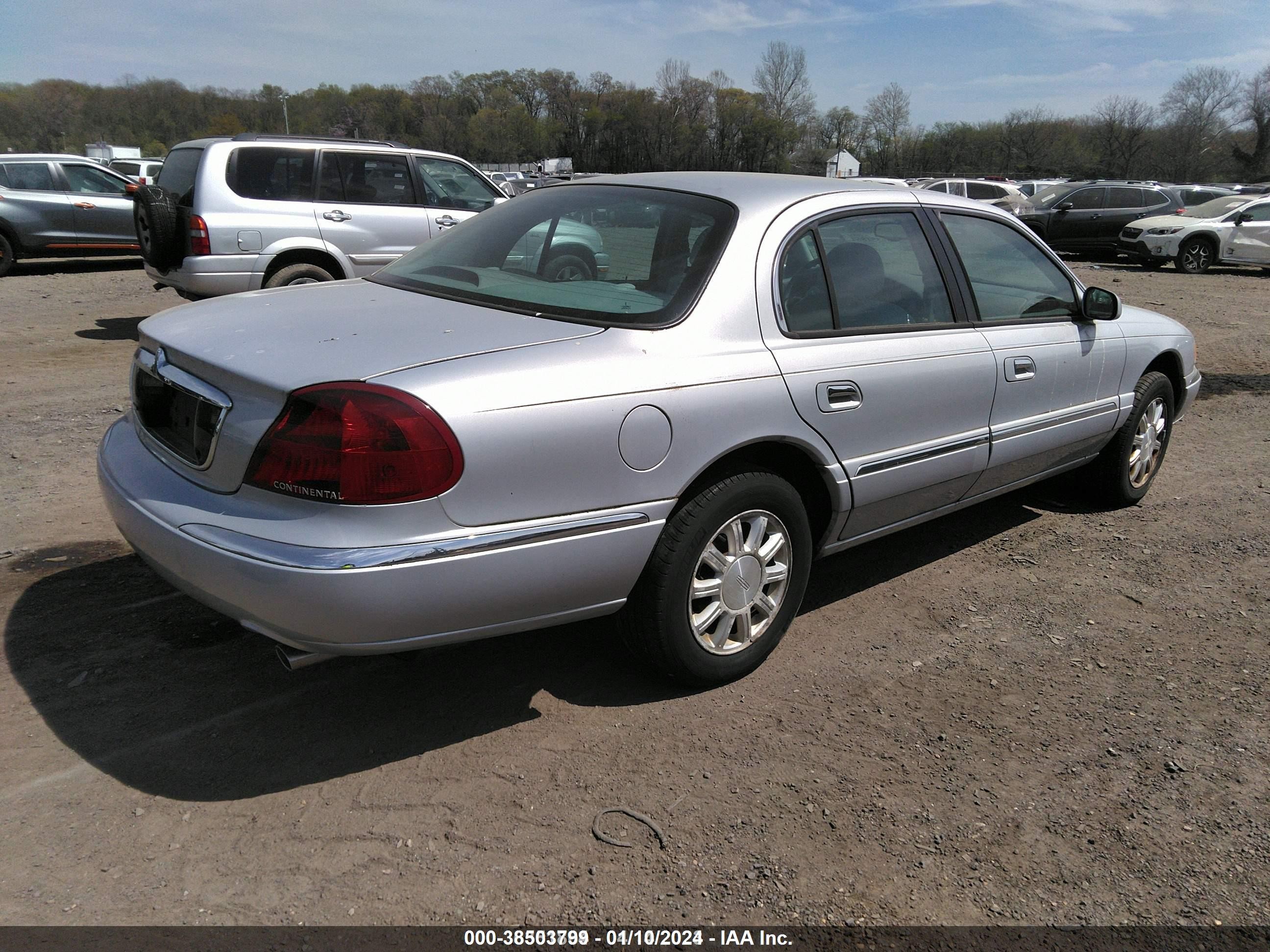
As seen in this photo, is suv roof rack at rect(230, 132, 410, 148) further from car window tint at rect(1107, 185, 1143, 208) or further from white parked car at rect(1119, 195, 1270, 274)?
car window tint at rect(1107, 185, 1143, 208)

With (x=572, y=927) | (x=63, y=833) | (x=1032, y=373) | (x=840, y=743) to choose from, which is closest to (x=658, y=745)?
(x=840, y=743)

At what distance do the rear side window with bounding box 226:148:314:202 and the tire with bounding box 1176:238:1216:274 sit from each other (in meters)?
16.6

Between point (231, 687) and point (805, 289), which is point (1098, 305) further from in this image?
point (231, 687)

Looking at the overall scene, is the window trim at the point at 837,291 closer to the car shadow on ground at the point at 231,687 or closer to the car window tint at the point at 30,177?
the car shadow on ground at the point at 231,687

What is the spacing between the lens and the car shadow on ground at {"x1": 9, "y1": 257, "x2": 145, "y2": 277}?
46.9 feet

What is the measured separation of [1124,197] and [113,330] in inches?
747

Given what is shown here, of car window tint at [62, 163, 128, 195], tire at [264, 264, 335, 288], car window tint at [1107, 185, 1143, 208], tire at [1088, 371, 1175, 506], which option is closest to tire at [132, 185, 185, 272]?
tire at [264, 264, 335, 288]

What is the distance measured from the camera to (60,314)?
10555mm

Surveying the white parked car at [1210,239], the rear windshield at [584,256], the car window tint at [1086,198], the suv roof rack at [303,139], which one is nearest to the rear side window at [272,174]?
the suv roof rack at [303,139]

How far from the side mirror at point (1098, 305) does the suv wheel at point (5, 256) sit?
46.8 ft

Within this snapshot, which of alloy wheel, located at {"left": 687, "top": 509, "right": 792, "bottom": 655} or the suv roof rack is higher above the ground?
the suv roof rack

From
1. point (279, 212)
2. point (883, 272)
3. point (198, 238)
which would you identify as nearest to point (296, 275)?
point (279, 212)

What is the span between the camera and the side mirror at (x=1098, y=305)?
4.45m

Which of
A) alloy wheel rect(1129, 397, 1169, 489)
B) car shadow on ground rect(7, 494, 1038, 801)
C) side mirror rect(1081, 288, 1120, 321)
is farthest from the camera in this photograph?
alloy wheel rect(1129, 397, 1169, 489)
